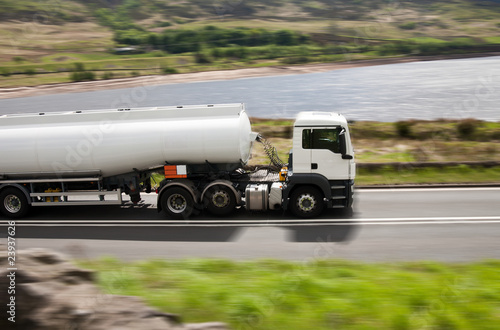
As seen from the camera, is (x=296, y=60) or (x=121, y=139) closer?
(x=121, y=139)

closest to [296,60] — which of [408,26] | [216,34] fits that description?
[216,34]

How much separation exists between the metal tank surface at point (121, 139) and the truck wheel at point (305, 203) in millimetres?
2019

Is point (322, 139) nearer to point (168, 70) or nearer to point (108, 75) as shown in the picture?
point (108, 75)

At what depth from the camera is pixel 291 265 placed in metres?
8.37

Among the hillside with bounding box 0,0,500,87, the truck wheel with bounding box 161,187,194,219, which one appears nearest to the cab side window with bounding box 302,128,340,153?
the truck wheel with bounding box 161,187,194,219

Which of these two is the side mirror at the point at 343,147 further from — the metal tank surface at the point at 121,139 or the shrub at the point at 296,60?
the shrub at the point at 296,60

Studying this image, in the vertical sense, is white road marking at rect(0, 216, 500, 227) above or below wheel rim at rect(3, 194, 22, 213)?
below

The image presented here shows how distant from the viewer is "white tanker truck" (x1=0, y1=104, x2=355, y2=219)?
501 inches

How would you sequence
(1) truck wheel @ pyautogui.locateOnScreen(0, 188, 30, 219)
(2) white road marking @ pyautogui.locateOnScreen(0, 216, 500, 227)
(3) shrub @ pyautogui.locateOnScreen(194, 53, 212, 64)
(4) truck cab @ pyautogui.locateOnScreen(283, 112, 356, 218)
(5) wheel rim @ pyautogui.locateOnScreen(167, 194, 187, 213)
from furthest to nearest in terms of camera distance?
1. (3) shrub @ pyautogui.locateOnScreen(194, 53, 212, 64)
2. (1) truck wheel @ pyautogui.locateOnScreen(0, 188, 30, 219)
3. (5) wheel rim @ pyautogui.locateOnScreen(167, 194, 187, 213)
4. (4) truck cab @ pyautogui.locateOnScreen(283, 112, 356, 218)
5. (2) white road marking @ pyautogui.locateOnScreen(0, 216, 500, 227)

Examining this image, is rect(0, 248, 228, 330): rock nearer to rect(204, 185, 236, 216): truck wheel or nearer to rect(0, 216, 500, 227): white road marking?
rect(0, 216, 500, 227): white road marking

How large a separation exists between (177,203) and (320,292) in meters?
8.06

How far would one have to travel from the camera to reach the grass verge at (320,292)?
5480 millimetres

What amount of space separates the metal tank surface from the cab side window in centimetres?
197

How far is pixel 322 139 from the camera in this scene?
1263 cm
